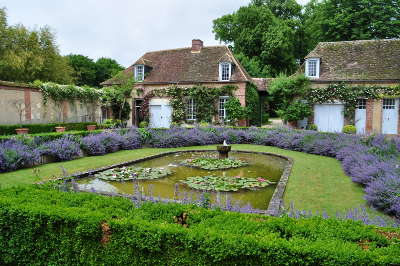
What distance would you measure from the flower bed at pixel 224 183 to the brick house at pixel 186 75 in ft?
42.5

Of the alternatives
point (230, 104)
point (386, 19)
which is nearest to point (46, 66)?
point (230, 104)

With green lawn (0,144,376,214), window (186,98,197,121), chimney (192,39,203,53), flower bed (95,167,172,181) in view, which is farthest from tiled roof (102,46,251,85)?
flower bed (95,167,172,181)

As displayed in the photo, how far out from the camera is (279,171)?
9367 mm

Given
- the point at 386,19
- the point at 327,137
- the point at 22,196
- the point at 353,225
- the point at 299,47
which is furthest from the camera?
the point at 299,47

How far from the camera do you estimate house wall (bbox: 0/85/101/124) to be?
16.1 m

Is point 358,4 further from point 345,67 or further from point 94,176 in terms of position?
point 94,176

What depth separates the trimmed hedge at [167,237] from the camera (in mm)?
2523

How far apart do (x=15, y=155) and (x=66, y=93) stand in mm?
12076

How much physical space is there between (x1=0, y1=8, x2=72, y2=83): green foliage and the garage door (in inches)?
970

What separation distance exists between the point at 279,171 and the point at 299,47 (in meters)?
32.9

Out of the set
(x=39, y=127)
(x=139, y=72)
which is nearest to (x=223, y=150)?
(x=39, y=127)

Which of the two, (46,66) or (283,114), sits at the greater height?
(46,66)

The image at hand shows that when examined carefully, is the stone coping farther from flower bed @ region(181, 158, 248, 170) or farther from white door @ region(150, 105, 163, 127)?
white door @ region(150, 105, 163, 127)

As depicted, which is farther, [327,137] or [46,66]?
[46,66]
